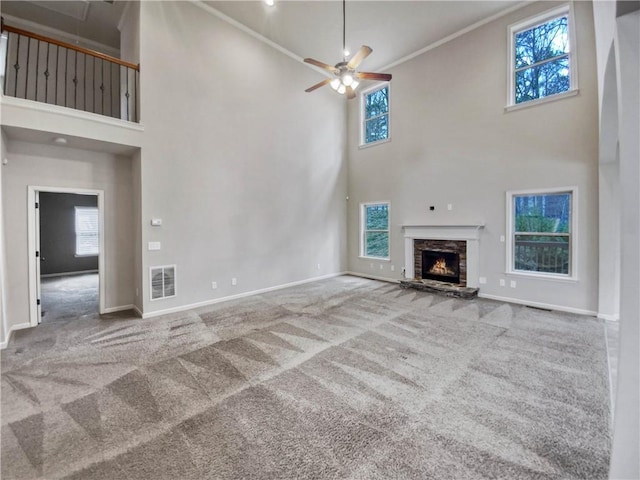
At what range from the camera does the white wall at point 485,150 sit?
4.59 metres

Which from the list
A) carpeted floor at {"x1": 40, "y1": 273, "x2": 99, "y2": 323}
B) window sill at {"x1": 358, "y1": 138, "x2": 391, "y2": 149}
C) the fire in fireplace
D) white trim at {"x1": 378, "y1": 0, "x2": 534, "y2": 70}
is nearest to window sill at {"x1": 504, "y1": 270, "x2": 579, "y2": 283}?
the fire in fireplace

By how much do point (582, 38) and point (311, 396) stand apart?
22.1 ft

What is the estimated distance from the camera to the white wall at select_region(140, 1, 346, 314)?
470cm

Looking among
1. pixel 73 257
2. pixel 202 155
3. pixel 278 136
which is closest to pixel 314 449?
pixel 202 155

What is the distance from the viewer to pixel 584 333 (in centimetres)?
385

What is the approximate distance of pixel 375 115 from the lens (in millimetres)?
7727

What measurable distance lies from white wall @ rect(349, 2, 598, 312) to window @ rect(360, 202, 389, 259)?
1.01 feet

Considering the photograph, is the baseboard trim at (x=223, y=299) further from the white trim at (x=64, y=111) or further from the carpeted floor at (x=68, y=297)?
the white trim at (x=64, y=111)

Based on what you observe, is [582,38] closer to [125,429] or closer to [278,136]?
[278,136]

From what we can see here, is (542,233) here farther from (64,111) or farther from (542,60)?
(64,111)

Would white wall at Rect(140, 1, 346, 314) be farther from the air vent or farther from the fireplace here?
the fireplace

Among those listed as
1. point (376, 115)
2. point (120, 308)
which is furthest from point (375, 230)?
point (120, 308)

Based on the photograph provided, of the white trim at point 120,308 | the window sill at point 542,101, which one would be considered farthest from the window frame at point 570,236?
the white trim at point 120,308

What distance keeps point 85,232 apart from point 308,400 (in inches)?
408
